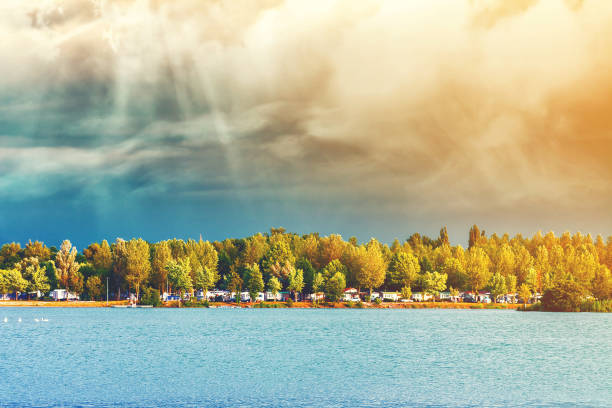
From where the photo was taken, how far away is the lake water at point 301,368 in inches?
1432

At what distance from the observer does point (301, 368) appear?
49781mm

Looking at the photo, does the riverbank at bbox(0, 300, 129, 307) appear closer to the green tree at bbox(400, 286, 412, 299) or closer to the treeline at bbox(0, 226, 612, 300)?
the treeline at bbox(0, 226, 612, 300)

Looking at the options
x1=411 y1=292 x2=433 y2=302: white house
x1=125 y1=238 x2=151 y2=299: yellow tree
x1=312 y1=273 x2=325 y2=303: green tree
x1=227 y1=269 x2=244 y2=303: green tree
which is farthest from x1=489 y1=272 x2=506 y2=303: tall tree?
x1=125 y1=238 x2=151 y2=299: yellow tree

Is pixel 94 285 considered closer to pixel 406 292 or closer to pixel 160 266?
pixel 160 266

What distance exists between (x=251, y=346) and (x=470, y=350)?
2278 cm

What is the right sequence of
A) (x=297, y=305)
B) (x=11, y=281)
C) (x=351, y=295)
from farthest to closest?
(x=351, y=295), (x=297, y=305), (x=11, y=281)

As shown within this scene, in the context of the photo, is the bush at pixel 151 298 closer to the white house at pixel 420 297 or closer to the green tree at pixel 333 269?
the green tree at pixel 333 269

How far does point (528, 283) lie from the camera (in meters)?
188

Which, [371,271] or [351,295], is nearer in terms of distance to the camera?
[371,271]

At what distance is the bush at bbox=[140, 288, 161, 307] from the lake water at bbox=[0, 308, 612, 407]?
9061 centimetres

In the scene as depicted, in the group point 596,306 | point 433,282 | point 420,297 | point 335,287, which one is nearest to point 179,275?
point 335,287

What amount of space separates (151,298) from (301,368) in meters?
136

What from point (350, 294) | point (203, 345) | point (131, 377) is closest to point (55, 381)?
point (131, 377)

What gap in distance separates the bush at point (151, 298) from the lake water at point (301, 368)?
3567 inches
